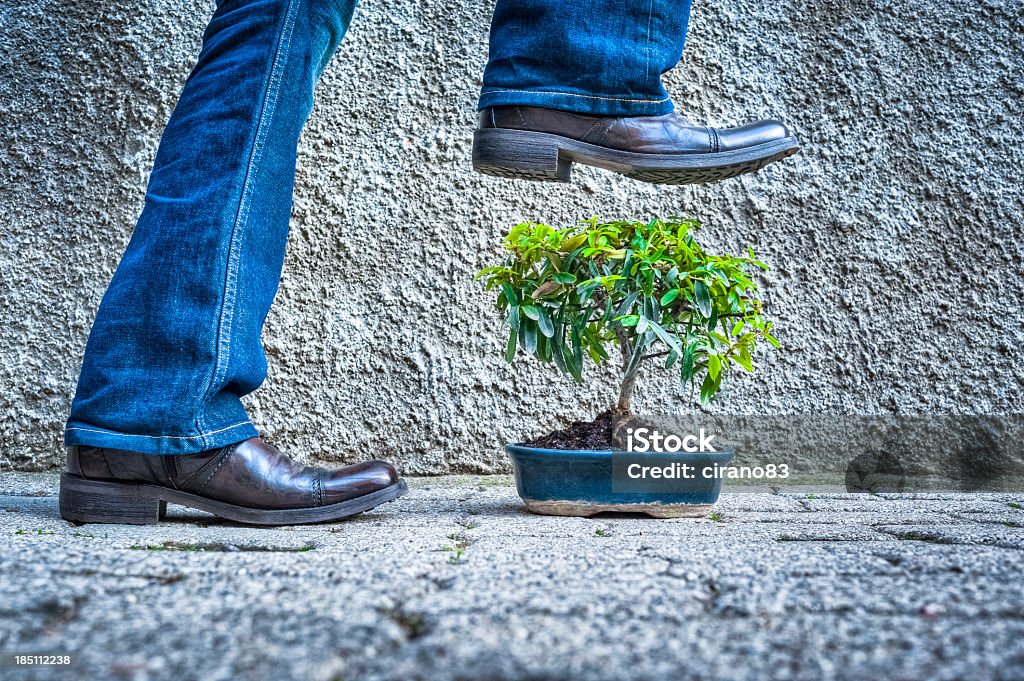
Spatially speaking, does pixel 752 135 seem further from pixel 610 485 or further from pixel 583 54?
pixel 610 485

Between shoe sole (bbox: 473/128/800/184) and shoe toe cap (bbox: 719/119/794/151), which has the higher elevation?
shoe toe cap (bbox: 719/119/794/151)

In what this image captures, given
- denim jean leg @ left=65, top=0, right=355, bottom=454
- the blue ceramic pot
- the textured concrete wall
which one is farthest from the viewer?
the textured concrete wall

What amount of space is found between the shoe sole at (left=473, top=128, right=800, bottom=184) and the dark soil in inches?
18.0

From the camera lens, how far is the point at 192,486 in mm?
1171

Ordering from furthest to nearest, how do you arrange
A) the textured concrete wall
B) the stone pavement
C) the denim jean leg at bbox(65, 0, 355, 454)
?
the textured concrete wall, the denim jean leg at bbox(65, 0, 355, 454), the stone pavement

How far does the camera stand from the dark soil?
144 centimetres

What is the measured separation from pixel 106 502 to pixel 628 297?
2.96 feet

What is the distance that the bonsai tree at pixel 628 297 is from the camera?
1363mm

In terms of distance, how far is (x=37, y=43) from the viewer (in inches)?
74.7

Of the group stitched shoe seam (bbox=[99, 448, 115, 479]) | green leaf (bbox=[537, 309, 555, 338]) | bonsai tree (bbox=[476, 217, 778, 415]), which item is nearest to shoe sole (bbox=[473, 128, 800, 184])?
bonsai tree (bbox=[476, 217, 778, 415])

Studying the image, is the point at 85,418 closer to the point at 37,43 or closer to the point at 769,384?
the point at 37,43

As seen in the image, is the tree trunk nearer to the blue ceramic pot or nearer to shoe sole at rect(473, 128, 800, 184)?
the blue ceramic pot

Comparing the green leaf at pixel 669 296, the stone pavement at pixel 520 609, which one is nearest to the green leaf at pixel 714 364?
the green leaf at pixel 669 296

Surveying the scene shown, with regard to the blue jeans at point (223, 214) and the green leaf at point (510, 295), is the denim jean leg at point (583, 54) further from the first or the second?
the green leaf at point (510, 295)
